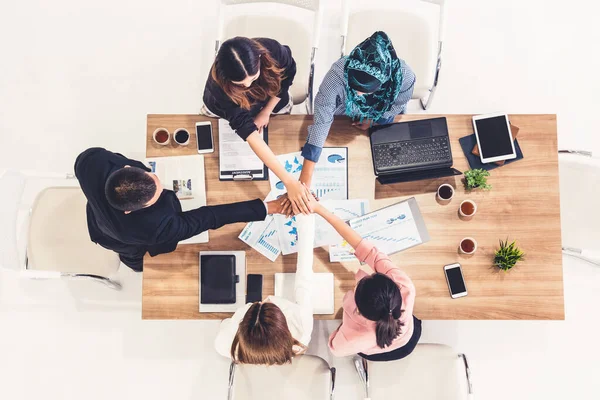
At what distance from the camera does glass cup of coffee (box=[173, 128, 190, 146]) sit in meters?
2.04

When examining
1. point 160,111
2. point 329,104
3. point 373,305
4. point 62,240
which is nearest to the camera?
point 373,305

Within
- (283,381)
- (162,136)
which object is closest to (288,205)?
(162,136)

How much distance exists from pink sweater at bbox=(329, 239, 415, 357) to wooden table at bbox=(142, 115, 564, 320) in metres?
0.14

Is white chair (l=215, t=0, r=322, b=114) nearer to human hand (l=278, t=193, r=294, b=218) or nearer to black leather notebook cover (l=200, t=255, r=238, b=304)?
human hand (l=278, t=193, r=294, b=218)

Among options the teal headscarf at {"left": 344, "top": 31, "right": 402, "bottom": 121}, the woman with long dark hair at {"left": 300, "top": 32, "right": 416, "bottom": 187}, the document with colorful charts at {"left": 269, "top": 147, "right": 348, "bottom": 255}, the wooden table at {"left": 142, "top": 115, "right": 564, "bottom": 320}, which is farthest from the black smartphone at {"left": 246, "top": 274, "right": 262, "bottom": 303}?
the teal headscarf at {"left": 344, "top": 31, "right": 402, "bottom": 121}

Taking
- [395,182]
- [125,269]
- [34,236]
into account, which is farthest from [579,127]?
[34,236]

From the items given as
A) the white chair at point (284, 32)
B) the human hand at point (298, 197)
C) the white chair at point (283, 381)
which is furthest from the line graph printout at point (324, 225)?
the white chair at point (284, 32)

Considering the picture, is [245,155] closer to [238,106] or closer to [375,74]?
[238,106]

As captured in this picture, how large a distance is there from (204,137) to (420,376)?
1.56m

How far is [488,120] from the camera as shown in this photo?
6.69 ft

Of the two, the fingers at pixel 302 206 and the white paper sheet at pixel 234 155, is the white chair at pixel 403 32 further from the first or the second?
the fingers at pixel 302 206

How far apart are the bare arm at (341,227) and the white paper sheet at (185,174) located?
1.74 feet

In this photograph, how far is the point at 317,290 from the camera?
6.49ft

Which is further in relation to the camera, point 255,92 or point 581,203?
point 581,203
